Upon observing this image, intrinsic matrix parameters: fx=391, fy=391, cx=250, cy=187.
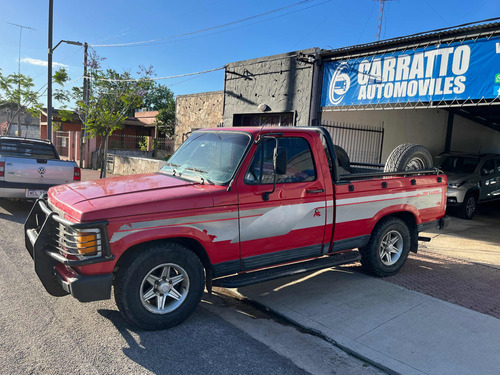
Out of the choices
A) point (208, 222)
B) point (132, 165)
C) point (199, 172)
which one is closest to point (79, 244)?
point (208, 222)

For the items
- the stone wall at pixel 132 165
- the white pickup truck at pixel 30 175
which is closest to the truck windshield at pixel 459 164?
the stone wall at pixel 132 165

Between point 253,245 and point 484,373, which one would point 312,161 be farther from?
point 484,373

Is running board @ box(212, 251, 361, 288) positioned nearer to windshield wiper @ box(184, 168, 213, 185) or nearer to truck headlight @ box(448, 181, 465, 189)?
windshield wiper @ box(184, 168, 213, 185)

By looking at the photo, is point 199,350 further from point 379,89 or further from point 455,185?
point 455,185

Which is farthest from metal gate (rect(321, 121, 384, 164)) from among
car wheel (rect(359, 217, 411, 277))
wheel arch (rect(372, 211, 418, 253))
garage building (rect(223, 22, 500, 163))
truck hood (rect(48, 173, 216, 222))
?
truck hood (rect(48, 173, 216, 222))

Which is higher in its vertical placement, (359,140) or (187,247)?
(359,140)

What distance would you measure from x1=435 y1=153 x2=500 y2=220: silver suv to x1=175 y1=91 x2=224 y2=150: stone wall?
887cm

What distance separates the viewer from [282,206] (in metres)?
4.36

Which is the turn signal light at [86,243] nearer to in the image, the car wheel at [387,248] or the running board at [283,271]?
the running board at [283,271]

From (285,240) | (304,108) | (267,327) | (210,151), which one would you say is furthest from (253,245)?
(304,108)

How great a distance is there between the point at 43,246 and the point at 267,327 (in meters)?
2.36

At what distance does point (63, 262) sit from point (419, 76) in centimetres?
818

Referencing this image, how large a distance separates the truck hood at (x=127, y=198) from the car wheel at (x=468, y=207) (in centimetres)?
928

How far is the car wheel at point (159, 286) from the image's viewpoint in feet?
11.9
